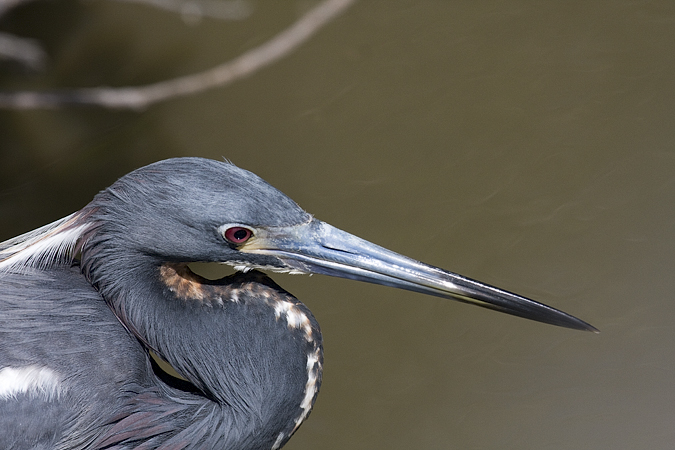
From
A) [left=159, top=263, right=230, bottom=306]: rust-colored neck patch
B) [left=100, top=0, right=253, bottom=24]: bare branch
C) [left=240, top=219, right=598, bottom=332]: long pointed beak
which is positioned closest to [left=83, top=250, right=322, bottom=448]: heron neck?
[left=159, top=263, right=230, bottom=306]: rust-colored neck patch

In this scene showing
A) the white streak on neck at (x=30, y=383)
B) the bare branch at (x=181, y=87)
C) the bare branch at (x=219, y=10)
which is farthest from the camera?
the bare branch at (x=219, y=10)

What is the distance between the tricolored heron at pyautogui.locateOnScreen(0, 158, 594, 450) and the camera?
188 centimetres

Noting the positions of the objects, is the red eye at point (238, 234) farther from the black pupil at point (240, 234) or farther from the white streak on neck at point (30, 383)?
the white streak on neck at point (30, 383)

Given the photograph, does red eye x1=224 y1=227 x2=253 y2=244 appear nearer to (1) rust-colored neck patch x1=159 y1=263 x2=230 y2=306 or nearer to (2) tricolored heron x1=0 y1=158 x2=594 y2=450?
(2) tricolored heron x1=0 y1=158 x2=594 y2=450

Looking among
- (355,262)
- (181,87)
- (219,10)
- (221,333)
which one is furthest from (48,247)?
(219,10)

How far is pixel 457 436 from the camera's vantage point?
3.34 metres

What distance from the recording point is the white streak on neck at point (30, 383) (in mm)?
1880

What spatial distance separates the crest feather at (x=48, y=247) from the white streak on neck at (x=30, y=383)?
12.6 inches

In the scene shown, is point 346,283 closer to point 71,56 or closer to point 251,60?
point 251,60

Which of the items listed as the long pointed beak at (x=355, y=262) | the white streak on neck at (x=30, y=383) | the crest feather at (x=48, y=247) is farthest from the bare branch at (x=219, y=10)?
the white streak on neck at (x=30, y=383)

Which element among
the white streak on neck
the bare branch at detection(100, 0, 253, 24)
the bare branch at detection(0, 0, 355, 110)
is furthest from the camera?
the bare branch at detection(100, 0, 253, 24)

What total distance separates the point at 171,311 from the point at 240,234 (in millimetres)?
314

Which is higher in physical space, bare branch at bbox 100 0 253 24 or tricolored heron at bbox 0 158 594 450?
bare branch at bbox 100 0 253 24

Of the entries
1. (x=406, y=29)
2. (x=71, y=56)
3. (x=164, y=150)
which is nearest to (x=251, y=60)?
(x=164, y=150)
